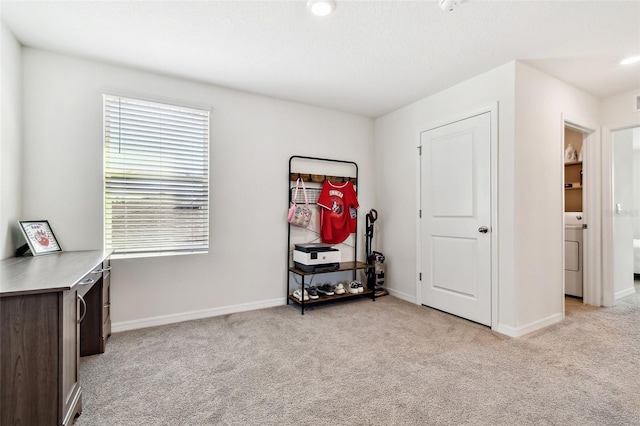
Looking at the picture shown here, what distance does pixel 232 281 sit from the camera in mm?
3346

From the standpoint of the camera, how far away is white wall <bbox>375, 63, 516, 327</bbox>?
9.05ft

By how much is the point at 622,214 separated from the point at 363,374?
400 cm

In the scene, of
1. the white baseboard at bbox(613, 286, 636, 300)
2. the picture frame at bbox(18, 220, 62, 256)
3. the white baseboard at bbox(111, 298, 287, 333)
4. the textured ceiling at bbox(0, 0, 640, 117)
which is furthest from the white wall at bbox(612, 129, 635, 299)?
the picture frame at bbox(18, 220, 62, 256)

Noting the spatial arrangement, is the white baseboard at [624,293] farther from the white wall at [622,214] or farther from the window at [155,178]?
the window at [155,178]

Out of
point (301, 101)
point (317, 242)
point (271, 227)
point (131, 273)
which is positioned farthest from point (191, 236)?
point (301, 101)

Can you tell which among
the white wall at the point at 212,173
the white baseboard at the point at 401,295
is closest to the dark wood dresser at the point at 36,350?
the white wall at the point at 212,173

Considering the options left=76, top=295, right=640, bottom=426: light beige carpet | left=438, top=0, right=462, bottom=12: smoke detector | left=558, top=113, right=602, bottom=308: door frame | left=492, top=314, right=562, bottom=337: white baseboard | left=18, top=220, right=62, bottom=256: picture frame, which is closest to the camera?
left=76, top=295, right=640, bottom=426: light beige carpet

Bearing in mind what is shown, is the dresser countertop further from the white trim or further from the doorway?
the white trim

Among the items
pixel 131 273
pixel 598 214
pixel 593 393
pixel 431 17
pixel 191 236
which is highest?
pixel 431 17

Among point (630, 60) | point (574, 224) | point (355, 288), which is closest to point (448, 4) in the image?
point (630, 60)

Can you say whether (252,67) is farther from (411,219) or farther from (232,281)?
(411,219)

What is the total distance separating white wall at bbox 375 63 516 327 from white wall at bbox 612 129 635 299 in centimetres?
201

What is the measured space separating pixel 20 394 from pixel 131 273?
64.0 inches

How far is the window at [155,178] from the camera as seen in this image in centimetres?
282
